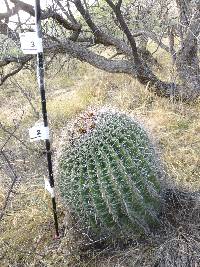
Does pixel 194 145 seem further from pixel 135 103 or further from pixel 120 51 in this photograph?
pixel 120 51

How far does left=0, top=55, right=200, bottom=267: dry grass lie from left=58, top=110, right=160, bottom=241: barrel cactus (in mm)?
238

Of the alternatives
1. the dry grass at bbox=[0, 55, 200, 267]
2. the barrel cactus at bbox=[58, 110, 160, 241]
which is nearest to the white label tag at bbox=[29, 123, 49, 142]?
the barrel cactus at bbox=[58, 110, 160, 241]

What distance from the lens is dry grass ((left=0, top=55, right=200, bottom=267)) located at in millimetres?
3086

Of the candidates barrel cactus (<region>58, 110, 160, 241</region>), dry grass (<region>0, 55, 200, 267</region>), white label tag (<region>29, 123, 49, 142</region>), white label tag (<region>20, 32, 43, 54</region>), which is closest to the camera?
barrel cactus (<region>58, 110, 160, 241</region>)

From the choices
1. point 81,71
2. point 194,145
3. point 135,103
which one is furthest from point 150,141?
point 81,71

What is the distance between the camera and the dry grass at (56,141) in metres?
3.09

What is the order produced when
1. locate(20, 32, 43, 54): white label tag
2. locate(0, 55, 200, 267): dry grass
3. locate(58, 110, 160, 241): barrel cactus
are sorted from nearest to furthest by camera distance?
locate(58, 110, 160, 241): barrel cactus, locate(20, 32, 43, 54): white label tag, locate(0, 55, 200, 267): dry grass

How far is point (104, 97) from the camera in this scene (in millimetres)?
6184

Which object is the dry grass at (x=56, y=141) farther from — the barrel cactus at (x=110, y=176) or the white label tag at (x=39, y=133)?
the white label tag at (x=39, y=133)

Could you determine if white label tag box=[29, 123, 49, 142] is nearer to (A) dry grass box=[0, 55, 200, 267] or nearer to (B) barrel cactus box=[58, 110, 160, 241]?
(B) barrel cactus box=[58, 110, 160, 241]

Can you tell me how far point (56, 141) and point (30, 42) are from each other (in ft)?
6.55

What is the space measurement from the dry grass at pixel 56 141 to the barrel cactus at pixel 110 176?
0.24 m


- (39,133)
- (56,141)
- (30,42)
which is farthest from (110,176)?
(56,141)

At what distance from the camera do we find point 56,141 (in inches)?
189
